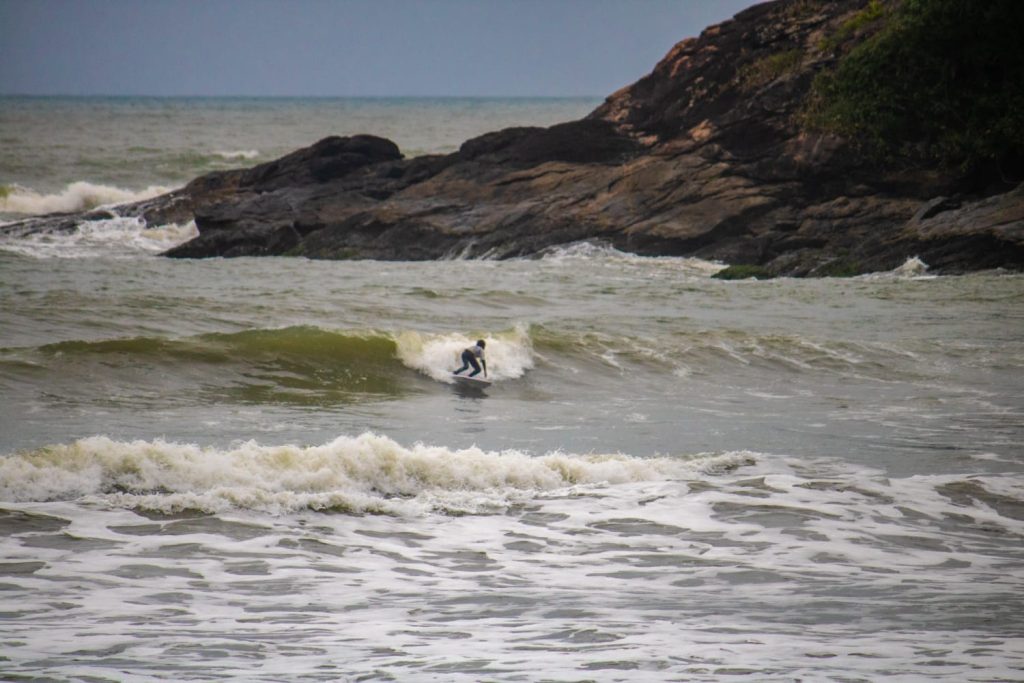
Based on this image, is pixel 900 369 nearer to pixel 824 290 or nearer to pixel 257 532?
pixel 824 290

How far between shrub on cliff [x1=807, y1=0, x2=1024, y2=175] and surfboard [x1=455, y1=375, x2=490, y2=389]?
691 inches

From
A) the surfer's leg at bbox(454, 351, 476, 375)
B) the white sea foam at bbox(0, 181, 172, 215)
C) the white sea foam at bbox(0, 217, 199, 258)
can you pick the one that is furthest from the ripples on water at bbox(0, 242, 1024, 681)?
the white sea foam at bbox(0, 181, 172, 215)

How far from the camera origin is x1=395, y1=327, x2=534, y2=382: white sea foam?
19734 mm

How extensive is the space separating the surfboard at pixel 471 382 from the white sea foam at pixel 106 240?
18980mm

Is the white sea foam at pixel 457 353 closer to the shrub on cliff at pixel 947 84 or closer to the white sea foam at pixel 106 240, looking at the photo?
the shrub on cliff at pixel 947 84

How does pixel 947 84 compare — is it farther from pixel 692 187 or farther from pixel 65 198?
pixel 65 198

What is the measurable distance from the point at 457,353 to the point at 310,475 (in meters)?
8.51

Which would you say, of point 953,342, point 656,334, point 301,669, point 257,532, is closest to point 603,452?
point 257,532

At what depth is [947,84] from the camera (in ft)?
104

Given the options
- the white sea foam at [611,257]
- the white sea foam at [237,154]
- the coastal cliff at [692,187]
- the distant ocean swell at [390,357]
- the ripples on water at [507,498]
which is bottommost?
the ripples on water at [507,498]

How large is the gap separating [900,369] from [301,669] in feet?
47.4

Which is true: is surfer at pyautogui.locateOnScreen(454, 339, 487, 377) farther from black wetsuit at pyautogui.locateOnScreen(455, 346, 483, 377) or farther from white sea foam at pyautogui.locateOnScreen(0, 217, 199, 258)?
white sea foam at pyautogui.locateOnScreen(0, 217, 199, 258)

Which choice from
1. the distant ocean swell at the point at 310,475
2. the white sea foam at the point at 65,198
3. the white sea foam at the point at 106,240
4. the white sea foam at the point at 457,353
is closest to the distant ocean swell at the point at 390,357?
the white sea foam at the point at 457,353

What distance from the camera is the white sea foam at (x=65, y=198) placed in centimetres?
5181
